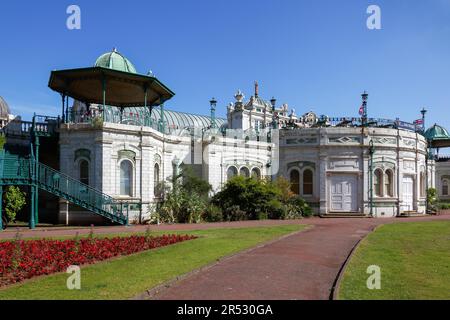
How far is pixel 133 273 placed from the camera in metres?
9.70

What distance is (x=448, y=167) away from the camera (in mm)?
56188

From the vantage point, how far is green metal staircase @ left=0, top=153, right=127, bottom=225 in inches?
843

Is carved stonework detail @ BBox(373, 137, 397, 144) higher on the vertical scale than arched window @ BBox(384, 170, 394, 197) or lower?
higher

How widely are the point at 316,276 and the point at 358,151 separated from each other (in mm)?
23379

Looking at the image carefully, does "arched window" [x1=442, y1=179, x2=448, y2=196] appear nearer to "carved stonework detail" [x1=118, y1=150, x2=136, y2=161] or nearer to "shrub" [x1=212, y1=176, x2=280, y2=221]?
"shrub" [x1=212, y1=176, x2=280, y2=221]

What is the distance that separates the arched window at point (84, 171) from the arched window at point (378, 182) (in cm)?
2087

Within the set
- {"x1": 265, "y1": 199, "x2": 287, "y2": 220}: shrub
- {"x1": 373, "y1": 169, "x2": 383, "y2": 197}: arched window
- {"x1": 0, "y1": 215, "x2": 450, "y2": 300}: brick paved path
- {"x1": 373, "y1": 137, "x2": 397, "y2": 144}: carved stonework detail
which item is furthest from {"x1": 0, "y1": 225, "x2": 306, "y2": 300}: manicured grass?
{"x1": 373, "y1": 137, "x2": 397, "y2": 144}: carved stonework detail

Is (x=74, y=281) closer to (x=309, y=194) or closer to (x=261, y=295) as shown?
(x=261, y=295)

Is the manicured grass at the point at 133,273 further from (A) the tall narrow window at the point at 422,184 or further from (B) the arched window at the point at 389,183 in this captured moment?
(A) the tall narrow window at the point at 422,184

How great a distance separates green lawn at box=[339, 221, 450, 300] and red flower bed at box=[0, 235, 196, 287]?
21.9ft

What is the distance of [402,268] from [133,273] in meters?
6.71

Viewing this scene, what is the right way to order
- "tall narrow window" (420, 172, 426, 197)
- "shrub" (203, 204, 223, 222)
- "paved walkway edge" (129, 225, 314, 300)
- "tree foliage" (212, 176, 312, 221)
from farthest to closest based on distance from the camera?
"tall narrow window" (420, 172, 426, 197) → "tree foliage" (212, 176, 312, 221) → "shrub" (203, 204, 223, 222) → "paved walkway edge" (129, 225, 314, 300)

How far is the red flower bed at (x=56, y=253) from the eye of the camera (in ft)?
32.5

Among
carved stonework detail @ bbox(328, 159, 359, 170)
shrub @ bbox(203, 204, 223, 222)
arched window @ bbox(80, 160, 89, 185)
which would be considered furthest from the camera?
carved stonework detail @ bbox(328, 159, 359, 170)
